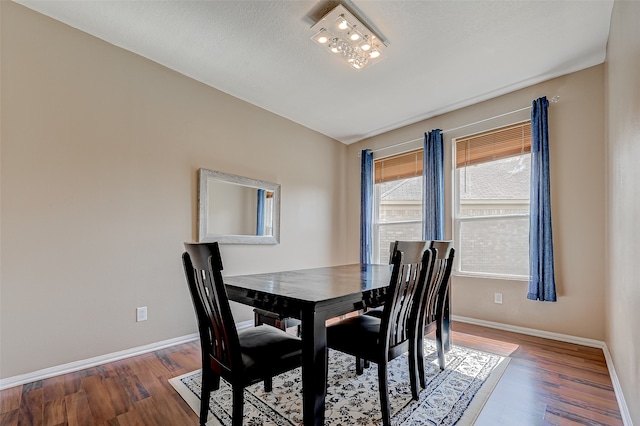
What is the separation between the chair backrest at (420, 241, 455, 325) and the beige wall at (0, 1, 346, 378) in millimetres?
2112

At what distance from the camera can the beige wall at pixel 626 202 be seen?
143 cm

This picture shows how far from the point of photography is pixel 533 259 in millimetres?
2926

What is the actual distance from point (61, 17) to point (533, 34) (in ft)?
11.9

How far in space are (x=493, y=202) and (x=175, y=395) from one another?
3.47 metres

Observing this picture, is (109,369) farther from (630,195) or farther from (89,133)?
(630,195)

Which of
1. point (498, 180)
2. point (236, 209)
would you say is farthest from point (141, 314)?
point (498, 180)

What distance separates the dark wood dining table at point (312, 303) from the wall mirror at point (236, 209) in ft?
4.69

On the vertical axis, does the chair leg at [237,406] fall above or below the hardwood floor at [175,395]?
above

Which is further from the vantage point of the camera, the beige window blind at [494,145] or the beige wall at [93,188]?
the beige window blind at [494,145]

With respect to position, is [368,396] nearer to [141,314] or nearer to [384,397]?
[384,397]

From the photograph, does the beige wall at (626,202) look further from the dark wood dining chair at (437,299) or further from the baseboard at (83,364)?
the baseboard at (83,364)

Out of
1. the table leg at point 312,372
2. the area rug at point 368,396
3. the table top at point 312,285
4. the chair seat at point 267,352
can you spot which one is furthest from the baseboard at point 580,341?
the chair seat at point 267,352

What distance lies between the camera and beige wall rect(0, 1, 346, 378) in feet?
6.80

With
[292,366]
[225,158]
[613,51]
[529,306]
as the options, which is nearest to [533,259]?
[529,306]
